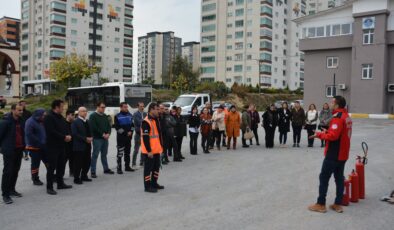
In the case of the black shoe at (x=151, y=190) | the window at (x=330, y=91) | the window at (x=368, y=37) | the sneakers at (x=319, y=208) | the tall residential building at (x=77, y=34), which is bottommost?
the black shoe at (x=151, y=190)

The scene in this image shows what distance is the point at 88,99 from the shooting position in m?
29.2

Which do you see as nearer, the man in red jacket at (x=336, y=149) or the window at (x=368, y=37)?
the man in red jacket at (x=336, y=149)

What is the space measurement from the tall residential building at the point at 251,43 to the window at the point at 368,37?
1794 inches

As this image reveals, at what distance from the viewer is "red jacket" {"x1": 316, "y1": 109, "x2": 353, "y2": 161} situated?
655cm

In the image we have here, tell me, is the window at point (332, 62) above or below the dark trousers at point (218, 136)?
above

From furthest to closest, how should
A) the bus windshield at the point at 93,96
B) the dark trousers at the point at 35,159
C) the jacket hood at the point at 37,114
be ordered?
the bus windshield at the point at 93,96 → the dark trousers at the point at 35,159 → the jacket hood at the point at 37,114

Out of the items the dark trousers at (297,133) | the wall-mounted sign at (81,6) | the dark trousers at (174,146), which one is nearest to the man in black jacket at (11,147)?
the dark trousers at (174,146)

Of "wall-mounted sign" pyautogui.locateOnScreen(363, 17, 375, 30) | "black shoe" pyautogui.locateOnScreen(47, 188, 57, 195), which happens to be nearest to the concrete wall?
"wall-mounted sign" pyautogui.locateOnScreen(363, 17, 375, 30)

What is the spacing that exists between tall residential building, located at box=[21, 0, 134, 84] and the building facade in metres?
52.9

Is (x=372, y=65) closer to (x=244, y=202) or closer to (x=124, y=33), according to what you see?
(x=244, y=202)

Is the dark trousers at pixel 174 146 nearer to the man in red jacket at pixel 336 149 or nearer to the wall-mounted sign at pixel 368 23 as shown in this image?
the man in red jacket at pixel 336 149

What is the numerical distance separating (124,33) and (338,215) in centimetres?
9762

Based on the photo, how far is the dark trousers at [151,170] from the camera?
8016mm

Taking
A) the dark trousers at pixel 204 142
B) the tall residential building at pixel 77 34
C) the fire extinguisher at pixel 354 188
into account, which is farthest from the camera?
the tall residential building at pixel 77 34
